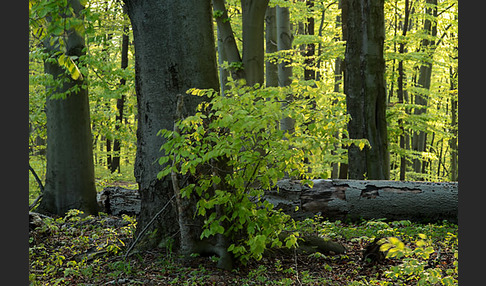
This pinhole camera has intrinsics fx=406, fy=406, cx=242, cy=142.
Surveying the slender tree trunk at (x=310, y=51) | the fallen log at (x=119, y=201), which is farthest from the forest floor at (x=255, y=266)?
the slender tree trunk at (x=310, y=51)

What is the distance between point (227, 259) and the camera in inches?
178

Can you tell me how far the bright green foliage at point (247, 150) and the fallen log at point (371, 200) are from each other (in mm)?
2484

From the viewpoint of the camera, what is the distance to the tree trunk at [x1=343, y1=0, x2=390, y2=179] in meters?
8.13

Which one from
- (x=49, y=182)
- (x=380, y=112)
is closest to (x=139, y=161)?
(x=49, y=182)

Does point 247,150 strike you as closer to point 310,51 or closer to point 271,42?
point 271,42

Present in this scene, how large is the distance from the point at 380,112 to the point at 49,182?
6.81 m

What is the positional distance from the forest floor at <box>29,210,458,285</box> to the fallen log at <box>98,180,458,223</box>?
67 cm

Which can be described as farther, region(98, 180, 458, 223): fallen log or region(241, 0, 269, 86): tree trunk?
region(241, 0, 269, 86): tree trunk

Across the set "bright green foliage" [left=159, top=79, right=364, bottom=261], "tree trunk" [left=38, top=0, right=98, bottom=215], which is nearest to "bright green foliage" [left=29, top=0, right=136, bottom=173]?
"tree trunk" [left=38, top=0, right=98, bottom=215]

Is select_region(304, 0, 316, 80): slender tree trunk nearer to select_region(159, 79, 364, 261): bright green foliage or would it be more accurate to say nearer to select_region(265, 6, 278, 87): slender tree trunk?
select_region(265, 6, 278, 87): slender tree trunk

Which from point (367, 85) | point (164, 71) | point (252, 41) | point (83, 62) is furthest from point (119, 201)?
point (367, 85)

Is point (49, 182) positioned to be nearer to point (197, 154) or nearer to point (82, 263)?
point (82, 263)

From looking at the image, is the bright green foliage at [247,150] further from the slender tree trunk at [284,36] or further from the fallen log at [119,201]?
the slender tree trunk at [284,36]

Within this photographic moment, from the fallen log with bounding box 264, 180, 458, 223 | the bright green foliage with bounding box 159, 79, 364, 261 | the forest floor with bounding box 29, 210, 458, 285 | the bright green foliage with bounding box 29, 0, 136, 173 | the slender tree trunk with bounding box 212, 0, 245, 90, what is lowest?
the forest floor with bounding box 29, 210, 458, 285
